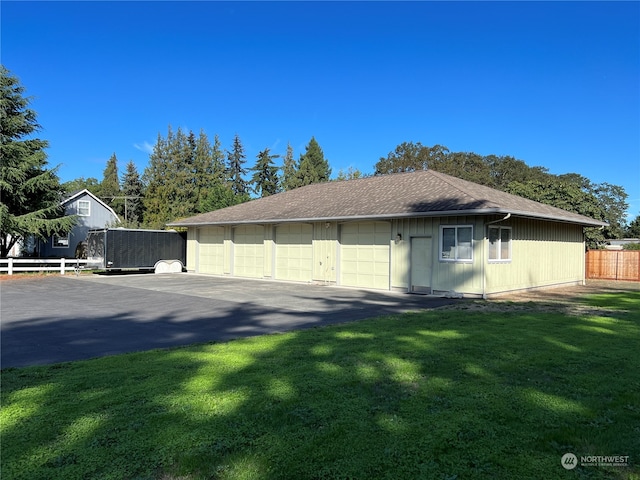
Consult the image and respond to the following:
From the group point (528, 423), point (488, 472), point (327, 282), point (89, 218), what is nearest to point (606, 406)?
point (528, 423)

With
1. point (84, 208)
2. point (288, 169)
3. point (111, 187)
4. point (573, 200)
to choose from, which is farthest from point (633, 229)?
point (111, 187)

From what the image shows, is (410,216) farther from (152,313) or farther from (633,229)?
(633,229)

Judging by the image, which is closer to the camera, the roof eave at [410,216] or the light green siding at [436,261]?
the roof eave at [410,216]

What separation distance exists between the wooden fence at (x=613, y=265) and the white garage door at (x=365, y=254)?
14.6 m

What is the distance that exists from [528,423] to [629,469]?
0.83 m

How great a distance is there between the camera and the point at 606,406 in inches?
171

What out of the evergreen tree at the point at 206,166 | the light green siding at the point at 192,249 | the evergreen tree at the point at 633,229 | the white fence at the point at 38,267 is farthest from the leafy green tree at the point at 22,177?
the evergreen tree at the point at 633,229

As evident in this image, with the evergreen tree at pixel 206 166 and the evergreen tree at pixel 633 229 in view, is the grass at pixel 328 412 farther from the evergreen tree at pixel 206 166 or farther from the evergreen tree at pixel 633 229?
the evergreen tree at pixel 633 229

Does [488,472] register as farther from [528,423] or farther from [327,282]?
[327,282]

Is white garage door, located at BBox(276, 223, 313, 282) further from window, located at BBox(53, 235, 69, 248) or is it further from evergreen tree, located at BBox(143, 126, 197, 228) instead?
evergreen tree, located at BBox(143, 126, 197, 228)

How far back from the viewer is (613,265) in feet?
79.0

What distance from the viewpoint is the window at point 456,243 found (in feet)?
48.1

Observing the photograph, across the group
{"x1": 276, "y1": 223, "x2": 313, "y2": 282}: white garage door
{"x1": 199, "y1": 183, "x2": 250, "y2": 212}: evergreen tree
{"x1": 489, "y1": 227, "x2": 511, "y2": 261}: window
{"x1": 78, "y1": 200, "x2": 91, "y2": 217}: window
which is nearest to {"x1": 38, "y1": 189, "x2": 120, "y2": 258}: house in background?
{"x1": 78, "y1": 200, "x2": 91, "y2": 217}: window

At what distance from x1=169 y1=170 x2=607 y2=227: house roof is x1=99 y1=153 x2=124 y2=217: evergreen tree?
36.8m
